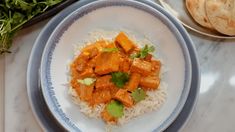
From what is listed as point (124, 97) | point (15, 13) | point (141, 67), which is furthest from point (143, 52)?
point (15, 13)

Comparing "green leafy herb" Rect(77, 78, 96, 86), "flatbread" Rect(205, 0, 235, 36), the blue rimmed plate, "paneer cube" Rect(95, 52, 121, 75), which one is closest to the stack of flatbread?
"flatbread" Rect(205, 0, 235, 36)

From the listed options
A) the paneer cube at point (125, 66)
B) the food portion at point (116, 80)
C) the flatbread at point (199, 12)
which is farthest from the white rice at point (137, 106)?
the flatbread at point (199, 12)

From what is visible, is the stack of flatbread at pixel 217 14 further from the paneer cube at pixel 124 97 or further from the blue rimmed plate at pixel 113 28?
the paneer cube at pixel 124 97

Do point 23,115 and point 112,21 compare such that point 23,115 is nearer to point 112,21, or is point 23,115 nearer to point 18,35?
point 18,35

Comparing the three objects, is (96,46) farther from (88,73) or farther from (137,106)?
(137,106)

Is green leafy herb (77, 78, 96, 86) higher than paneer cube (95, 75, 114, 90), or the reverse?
green leafy herb (77, 78, 96, 86)

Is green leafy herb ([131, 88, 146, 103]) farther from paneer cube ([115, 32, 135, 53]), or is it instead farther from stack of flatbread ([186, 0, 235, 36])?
stack of flatbread ([186, 0, 235, 36])
